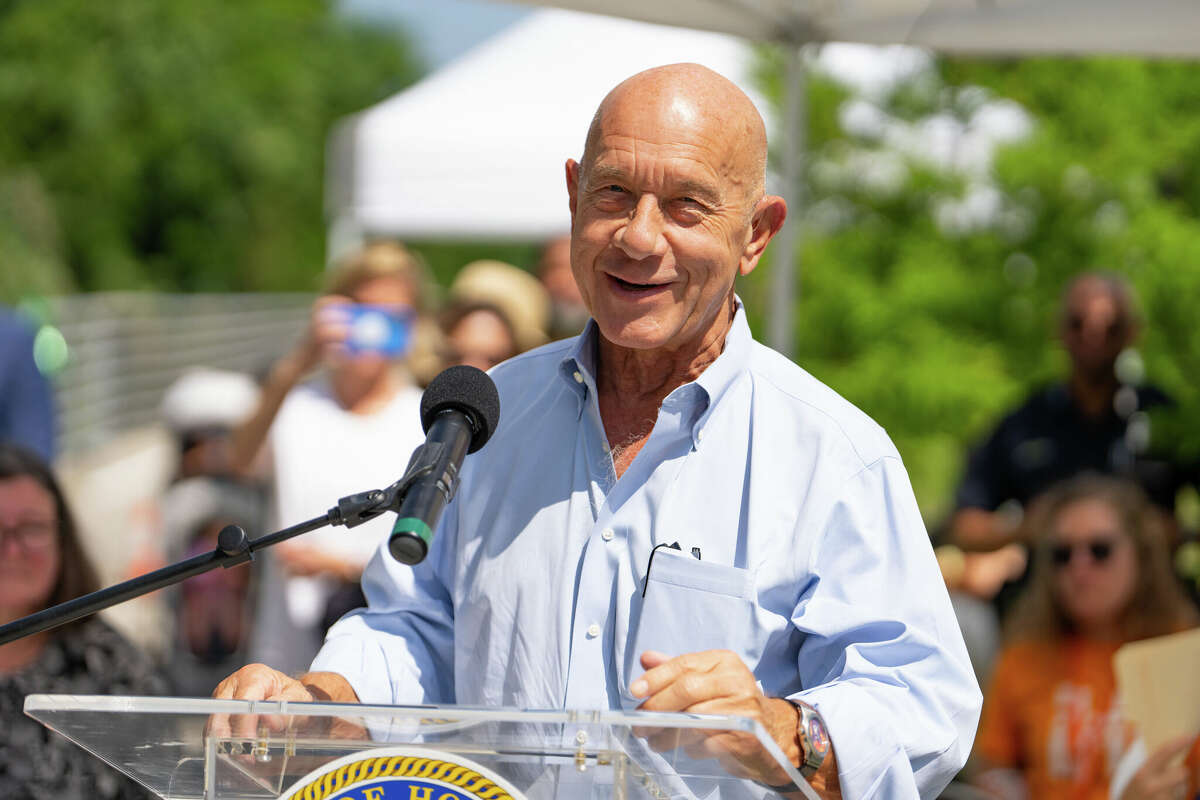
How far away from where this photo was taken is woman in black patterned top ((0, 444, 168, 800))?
323cm

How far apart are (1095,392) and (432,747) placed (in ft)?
13.5

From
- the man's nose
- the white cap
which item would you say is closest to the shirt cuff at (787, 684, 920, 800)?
the man's nose

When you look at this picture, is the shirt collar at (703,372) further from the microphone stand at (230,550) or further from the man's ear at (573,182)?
the microphone stand at (230,550)

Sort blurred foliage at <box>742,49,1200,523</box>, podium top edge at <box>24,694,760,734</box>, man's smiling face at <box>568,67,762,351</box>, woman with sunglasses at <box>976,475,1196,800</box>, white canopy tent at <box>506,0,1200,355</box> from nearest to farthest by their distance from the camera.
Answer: podium top edge at <box>24,694,760,734</box>
man's smiling face at <box>568,67,762,351</box>
white canopy tent at <box>506,0,1200,355</box>
woman with sunglasses at <box>976,475,1196,800</box>
blurred foliage at <box>742,49,1200,523</box>

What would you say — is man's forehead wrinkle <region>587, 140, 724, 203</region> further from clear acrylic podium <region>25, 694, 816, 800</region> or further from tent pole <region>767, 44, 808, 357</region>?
tent pole <region>767, 44, 808, 357</region>

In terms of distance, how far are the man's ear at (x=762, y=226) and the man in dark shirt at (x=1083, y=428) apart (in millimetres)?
3071

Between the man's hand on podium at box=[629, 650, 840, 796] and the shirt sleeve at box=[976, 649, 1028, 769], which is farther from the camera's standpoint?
the shirt sleeve at box=[976, 649, 1028, 769]

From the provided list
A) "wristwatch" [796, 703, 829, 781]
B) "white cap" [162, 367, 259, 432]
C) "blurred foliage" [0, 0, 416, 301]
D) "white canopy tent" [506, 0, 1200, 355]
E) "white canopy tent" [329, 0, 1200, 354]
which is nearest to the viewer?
"wristwatch" [796, 703, 829, 781]

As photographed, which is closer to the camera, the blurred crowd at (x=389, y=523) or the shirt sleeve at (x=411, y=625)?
the shirt sleeve at (x=411, y=625)

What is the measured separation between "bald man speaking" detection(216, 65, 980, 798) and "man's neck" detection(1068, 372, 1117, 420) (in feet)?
10.9

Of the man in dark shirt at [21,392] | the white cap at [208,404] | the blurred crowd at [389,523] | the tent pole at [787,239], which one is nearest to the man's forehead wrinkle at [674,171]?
the blurred crowd at [389,523]

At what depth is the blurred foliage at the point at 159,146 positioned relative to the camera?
22953 millimetres

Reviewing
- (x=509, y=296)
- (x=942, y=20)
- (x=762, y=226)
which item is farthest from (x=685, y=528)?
(x=509, y=296)

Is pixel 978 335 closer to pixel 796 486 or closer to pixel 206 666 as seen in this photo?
pixel 206 666
